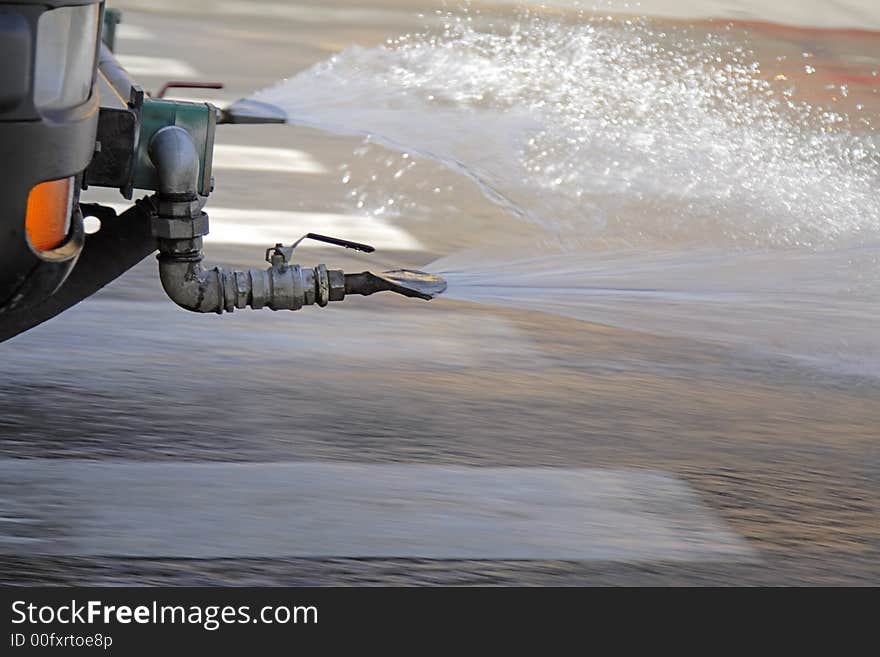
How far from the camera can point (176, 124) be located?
4000mm

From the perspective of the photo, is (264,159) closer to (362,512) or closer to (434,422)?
(434,422)

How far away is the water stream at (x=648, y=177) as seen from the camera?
5.98 m

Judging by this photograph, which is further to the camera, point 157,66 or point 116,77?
point 157,66

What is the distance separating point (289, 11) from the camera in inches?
638

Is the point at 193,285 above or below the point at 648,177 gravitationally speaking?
below

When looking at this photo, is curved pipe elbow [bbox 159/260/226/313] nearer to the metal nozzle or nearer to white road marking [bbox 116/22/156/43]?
the metal nozzle

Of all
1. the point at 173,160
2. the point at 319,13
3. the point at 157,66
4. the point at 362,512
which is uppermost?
the point at 319,13

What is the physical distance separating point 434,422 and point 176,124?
1195 millimetres

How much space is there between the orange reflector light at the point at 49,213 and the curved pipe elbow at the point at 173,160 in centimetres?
36

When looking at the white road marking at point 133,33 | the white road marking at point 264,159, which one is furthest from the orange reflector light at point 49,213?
the white road marking at point 133,33

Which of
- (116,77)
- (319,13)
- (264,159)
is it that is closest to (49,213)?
(116,77)

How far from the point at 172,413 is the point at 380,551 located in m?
1.14

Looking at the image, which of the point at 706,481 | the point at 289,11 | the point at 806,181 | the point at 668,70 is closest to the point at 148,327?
the point at 706,481

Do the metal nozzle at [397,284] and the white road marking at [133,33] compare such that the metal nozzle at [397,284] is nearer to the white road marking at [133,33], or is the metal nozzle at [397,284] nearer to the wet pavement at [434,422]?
the wet pavement at [434,422]
